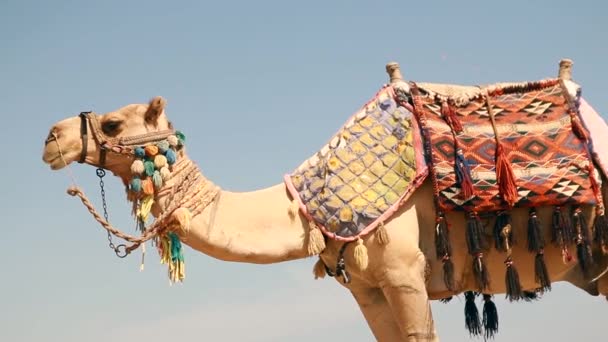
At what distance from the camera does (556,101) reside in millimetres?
6734

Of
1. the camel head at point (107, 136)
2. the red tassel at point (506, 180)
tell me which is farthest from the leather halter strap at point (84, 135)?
the red tassel at point (506, 180)

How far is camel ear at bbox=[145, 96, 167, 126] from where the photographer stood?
6277 millimetres

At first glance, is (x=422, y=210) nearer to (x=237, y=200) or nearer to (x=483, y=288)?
(x=483, y=288)

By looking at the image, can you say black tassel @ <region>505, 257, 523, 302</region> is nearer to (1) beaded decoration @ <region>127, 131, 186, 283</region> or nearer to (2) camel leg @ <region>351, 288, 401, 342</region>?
(2) camel leg @ <region>351, 288, 401, 342</region>

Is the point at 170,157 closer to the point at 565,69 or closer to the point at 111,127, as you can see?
the point at 111,127

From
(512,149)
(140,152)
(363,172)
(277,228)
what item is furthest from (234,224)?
(512,149)

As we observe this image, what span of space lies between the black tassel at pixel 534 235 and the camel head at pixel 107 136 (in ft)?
7.61

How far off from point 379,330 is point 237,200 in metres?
1.26

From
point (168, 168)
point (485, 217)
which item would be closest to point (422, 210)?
point (485, 217)

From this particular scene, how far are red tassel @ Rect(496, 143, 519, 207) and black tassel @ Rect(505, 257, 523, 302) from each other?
402 millimetres

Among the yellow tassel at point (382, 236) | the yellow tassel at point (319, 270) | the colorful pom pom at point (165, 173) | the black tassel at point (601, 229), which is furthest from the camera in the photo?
the yellow tassel at point (319, 270)

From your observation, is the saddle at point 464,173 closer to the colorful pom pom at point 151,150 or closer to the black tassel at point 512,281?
the black tassel at point 512,281

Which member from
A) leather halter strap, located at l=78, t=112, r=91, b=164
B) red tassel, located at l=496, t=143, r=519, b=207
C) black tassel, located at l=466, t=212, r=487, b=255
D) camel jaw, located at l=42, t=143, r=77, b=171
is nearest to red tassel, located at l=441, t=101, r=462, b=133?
red tassel, located at l=496, t=143, r=519, b=207

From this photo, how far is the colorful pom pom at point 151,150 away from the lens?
20.3ft
